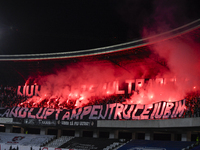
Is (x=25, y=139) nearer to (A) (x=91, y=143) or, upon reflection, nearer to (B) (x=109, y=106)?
(A) (x=91, y=143)

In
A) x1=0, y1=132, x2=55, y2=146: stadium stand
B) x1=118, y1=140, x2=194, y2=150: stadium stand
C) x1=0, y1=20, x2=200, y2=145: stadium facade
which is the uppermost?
x1=0, y1=20, x2=200, y2=145: stadium facade

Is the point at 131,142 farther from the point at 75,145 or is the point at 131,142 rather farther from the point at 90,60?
the point at 90,60

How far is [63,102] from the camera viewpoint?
4119 centimetres

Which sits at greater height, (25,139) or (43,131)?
(43,131)

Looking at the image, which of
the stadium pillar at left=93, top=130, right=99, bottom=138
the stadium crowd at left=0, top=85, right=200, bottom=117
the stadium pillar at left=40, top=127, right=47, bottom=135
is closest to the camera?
the stadium crowd at left=0, top=85, right=200, bottom=117

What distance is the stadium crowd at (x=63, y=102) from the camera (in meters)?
27.5

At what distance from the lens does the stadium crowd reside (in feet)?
90.3

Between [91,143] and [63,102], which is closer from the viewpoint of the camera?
[91,143]

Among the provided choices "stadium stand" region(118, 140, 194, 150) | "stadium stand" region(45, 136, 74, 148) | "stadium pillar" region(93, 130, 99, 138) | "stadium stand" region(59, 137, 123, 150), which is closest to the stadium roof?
"stadium pillar" region(93, 130, 99, 138)

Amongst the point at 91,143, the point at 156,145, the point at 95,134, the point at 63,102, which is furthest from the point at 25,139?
the point at 156,145

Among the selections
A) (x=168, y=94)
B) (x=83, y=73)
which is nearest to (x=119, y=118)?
(x=168, y=94)

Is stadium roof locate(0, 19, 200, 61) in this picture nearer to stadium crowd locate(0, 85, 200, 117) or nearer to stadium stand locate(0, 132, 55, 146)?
stadium crowd locate(0, 85, 200, 117)

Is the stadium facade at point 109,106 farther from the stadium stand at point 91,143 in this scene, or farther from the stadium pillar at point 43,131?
the stadium stand at point 91,143

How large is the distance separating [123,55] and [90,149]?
13.8 m
